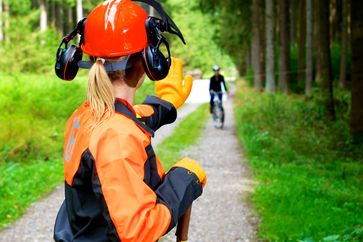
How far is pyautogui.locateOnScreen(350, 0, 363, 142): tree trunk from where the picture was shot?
12.3 meters

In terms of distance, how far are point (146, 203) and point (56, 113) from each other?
14770 millimetres

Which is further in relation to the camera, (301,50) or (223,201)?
(301,50)

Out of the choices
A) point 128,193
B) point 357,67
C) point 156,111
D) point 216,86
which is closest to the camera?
point 128,193

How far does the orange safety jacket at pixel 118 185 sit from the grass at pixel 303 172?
3.23m

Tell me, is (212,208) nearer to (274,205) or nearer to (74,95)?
(274,205)

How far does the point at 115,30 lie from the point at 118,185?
63cm

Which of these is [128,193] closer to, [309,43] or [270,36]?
[270,36]

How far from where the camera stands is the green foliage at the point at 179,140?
40.1 ft

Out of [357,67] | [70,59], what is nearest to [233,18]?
[357,67]

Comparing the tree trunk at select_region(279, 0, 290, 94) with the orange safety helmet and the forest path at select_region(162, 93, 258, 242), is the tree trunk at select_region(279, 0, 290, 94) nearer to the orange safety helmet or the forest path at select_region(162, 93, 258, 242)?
the forest path at select_region(162, 93, 258, 242)

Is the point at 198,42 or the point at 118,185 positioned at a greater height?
the point at 118,185

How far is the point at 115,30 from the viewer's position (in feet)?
7.27

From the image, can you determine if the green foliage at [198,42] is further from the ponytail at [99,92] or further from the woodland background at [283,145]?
the ponytail at [99,92]

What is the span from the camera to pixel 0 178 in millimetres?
9305
